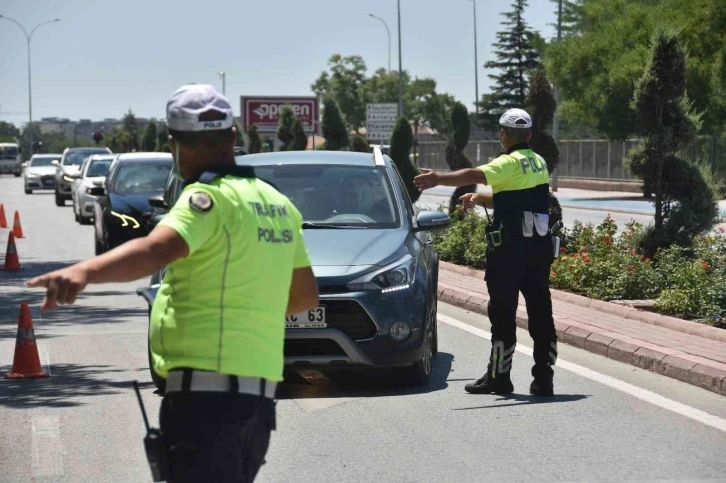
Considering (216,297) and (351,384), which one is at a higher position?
(216,297)

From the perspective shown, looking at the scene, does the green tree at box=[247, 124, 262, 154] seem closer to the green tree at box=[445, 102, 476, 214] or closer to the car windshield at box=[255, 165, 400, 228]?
the green tree at box=[445, 102, 476, 214]

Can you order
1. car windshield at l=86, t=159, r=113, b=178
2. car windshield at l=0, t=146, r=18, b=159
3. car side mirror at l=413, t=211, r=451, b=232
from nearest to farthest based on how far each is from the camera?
car side mirror at l=413, t=211, r=451, b=232, car windshield at l=86, t=159, r=113, b=178, car windshield at l=0, t=146, r=18, b=159

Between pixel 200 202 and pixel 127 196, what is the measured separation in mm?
18392

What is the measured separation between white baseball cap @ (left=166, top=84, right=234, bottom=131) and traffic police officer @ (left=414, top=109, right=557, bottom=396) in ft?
15.6

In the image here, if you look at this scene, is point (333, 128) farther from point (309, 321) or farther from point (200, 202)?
point (200, 202)

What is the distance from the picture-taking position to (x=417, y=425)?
25.6ft

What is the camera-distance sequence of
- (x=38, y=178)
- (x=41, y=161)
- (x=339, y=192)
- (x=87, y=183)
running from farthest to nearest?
(x=41, y=161)
(x=38, y=178)
(x=87, y=183)
(x=339, y=192)

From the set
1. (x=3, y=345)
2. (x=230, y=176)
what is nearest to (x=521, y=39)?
(x=3, y=345)

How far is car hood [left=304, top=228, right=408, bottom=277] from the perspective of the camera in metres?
8.82

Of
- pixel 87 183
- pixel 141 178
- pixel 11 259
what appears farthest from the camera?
pixel 87 183

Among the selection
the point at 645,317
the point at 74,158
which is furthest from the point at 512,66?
the point at 645,317

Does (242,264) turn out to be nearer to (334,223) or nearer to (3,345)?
(334,223)

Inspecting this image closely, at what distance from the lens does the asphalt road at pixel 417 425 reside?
6668 mm

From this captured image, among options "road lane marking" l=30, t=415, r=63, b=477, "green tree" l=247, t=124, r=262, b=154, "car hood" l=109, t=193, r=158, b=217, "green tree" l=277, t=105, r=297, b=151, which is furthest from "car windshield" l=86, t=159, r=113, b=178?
"green tree" l=247, t=124, r=262, b=154
